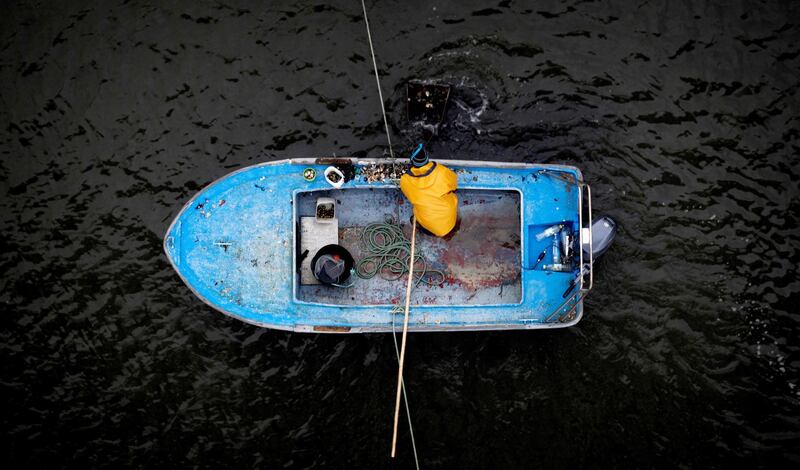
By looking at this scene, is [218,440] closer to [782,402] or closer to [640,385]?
[640,385]

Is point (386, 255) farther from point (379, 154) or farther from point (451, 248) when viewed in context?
point (379, 154)

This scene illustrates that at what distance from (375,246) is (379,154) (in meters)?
2.06

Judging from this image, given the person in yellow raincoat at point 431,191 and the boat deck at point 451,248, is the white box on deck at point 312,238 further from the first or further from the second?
the person in yellow raincoat at point 431,191

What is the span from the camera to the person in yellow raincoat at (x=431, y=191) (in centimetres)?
798

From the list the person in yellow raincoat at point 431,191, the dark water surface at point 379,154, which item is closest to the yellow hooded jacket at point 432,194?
the person in yellow raincoat at point 431,191

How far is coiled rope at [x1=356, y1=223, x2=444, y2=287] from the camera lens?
29.5ft

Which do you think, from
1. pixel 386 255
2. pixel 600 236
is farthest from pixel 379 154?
pixel 600 236

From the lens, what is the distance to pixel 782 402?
33.2ft

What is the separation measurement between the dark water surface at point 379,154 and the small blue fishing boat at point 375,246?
1264 millimetres

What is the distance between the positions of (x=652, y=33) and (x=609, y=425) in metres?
7.33

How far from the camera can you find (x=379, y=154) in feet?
33.5

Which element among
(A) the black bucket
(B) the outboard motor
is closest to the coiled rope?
(A) the black bucket

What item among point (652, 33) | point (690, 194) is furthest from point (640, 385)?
point (652, 33)

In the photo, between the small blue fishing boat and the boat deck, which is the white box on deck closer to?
the small blue fishing boat
